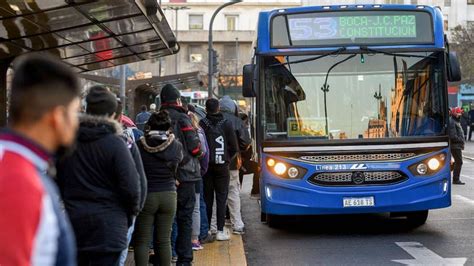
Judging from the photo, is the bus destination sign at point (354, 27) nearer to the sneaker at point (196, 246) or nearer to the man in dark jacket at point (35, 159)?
the sneaker at point (196, 246)

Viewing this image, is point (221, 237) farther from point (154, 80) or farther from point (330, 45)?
point (154, 80)

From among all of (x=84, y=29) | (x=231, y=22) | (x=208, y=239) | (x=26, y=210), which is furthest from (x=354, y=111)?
(x=231, y=22)

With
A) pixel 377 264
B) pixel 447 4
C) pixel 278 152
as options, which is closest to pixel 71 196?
pixel 377 264

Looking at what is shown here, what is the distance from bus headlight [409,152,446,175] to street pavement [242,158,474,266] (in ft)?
2.97

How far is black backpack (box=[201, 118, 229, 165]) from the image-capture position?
29.2 ft

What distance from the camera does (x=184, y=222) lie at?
22.9 ft

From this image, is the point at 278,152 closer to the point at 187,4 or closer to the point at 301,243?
the point at 301,243

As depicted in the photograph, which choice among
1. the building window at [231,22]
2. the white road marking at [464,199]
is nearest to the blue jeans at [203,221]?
the white road marking at [464,199]

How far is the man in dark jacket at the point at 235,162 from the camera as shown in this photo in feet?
31.0

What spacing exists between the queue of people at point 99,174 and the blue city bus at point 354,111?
A: 0.61m

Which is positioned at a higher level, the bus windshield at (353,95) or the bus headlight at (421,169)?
the bus windshield at (353,95)

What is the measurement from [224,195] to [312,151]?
137 cm

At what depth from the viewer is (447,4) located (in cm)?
6550

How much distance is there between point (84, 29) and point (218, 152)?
2.41 m
